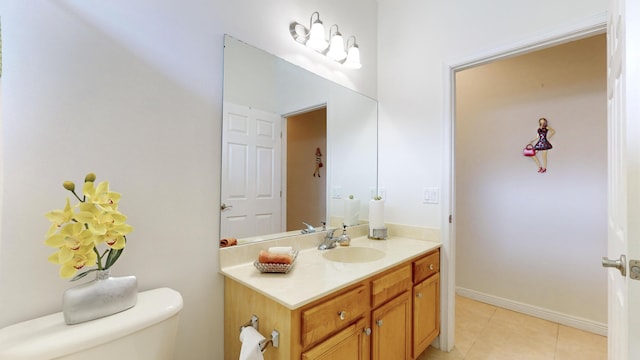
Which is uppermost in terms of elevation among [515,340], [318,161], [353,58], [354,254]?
[353,58]

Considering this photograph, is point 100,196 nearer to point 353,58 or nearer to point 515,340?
point 353,58

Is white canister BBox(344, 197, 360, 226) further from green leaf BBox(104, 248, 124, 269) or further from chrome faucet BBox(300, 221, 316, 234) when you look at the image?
green leaf BBox(104, 248, 124, 269)

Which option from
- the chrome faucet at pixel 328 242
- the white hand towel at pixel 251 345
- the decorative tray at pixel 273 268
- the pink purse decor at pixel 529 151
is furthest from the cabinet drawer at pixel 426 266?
the pink purse decor at pixel 529 151

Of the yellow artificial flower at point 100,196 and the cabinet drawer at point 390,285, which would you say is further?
the cabinet drawer at point 390,285

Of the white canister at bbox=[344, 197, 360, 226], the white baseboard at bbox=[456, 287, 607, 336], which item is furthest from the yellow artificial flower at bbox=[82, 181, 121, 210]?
the white baseboard at bbox=[456, 287, 607, 336]

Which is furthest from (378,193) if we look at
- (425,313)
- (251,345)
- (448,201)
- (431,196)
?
(251,345)

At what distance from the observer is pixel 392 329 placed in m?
1.41

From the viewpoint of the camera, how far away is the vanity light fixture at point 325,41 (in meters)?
1.67

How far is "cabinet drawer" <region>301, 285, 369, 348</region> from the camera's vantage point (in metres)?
0.98

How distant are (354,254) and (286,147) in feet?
2.68

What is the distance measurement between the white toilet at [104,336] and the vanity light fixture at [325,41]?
1.55 metres

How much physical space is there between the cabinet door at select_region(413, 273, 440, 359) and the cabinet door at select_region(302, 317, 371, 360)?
1.68 ft

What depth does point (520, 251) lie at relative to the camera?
2514 mm

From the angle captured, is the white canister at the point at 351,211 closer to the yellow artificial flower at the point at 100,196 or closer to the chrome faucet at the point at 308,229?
the chrome faucet at the point at 308,229
